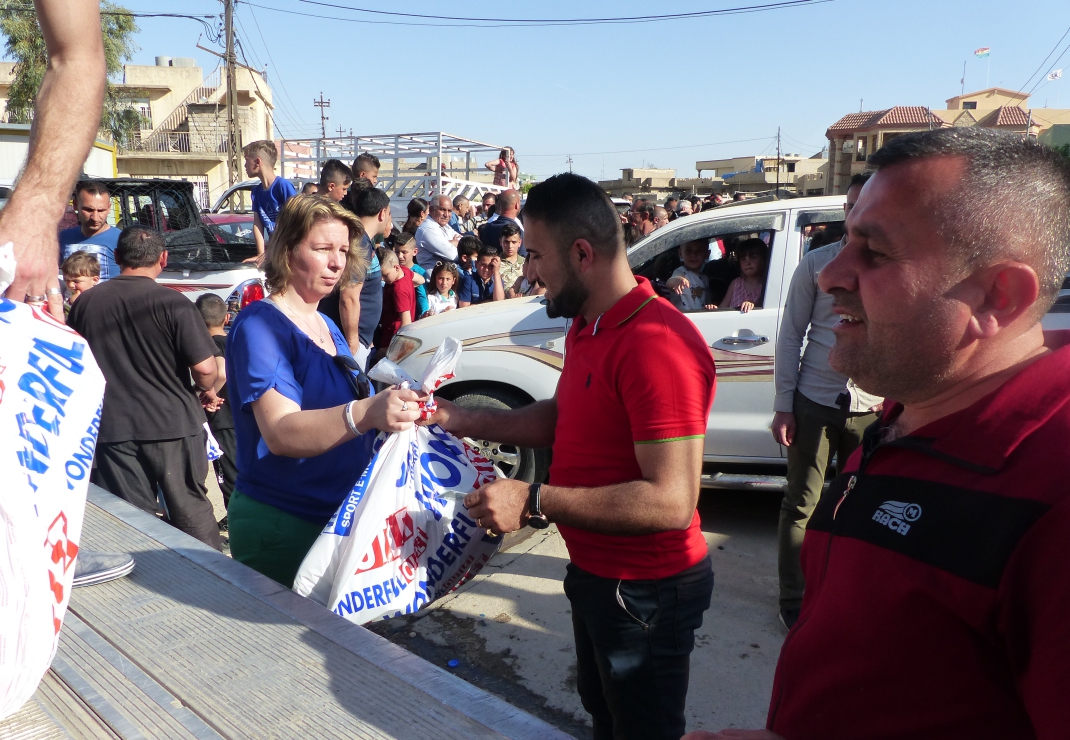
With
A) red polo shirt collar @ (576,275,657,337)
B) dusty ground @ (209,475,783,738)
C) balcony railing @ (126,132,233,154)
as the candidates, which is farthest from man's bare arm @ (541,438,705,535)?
balcony railing @ (126,132,233,154)

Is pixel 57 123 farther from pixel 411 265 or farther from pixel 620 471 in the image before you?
pixel 411 265

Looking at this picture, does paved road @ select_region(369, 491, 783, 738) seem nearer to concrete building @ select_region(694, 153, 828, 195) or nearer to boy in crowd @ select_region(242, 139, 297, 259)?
boy in crowd @ select_region(242, 139, 297, 259)

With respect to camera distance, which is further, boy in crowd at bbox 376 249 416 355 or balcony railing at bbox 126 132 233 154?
balcony railing at bbox 126 132 233 154

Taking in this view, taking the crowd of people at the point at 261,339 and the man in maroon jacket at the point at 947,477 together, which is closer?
the man in maroon jacket at the point at 947,477

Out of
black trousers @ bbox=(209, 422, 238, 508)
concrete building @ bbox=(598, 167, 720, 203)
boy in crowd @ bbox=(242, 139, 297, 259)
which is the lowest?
black trousers @ bbox=(209, 422, 238, 508)

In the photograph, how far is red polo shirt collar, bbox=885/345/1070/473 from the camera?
87cm

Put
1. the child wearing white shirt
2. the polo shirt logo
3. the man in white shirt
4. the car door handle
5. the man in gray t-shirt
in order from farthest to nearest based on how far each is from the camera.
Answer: the man in white shirt
the child wearing white shirt
the car door handle
the man in gray t-shirt
the polo shirt logo

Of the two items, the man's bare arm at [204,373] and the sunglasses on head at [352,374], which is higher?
the sunglasses on head at [352,374]

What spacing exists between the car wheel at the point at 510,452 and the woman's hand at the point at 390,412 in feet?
9.26

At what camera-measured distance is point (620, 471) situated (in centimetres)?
208

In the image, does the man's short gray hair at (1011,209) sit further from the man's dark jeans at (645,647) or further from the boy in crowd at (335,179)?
the boy in crowd at (335,179)

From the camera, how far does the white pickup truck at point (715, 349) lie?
4738 mm

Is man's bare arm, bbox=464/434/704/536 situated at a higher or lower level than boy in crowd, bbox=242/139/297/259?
lower

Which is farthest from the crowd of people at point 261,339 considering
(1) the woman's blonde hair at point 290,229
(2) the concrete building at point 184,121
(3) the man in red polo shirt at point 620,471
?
(2) the concrete building at point 184,121
